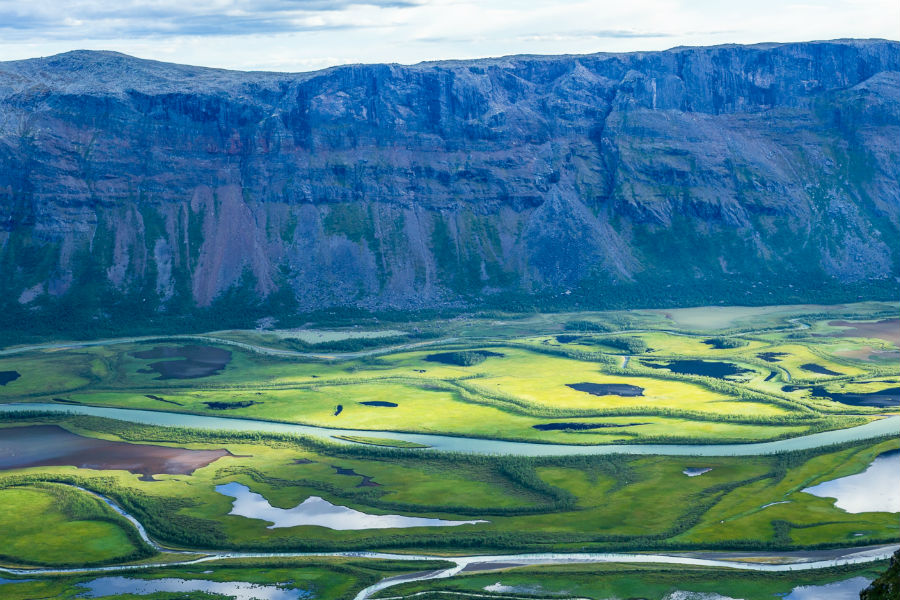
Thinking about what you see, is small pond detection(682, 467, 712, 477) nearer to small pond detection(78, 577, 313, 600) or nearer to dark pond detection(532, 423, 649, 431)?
dark pond detection(532, 423, 649, 431)

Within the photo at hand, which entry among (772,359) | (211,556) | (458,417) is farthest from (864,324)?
(211,556)

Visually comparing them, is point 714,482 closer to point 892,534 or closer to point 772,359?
point 892,534

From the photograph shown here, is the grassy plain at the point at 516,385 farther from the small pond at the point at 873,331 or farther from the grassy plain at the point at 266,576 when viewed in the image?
the grassy plain at the point at 266,576

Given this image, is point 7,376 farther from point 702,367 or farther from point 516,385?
point 702,367

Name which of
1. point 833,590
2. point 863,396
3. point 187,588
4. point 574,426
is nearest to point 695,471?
point 574,426

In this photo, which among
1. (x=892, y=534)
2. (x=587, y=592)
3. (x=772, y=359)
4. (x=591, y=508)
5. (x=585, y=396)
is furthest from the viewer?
(x=772, y=359)

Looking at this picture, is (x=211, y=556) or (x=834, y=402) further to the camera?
(x=834, y=402)

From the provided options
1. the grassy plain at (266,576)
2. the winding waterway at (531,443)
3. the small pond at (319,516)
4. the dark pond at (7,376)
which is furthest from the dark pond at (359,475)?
the dark pond at (7,376)
